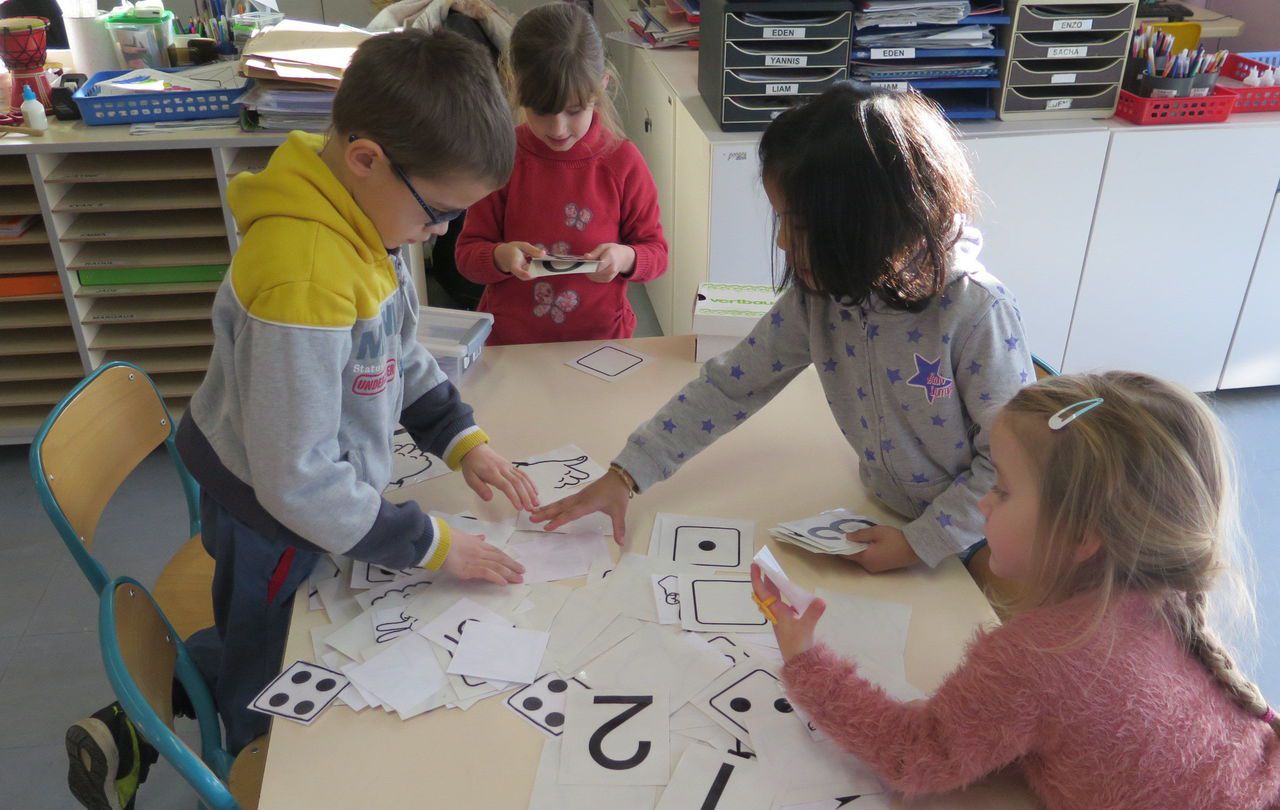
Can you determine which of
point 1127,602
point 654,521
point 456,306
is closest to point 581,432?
point 654,521

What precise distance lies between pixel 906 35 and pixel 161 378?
85.1 inches

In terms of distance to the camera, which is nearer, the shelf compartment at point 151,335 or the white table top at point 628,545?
the white table top at point 628,545

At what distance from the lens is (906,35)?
246 cm

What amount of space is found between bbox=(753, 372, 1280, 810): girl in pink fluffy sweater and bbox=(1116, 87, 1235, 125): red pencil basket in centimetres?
194

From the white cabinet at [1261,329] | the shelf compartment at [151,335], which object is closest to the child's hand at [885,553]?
the shelf compartment at [151,335]

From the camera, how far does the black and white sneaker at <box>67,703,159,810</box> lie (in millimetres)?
1296

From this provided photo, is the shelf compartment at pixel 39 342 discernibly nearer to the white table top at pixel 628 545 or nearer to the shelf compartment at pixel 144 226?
the shelf compartment at pixel 144 226

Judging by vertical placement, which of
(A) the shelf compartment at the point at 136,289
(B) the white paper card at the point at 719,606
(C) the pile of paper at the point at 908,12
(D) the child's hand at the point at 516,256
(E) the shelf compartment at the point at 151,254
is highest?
(C) the pile of paper at the point at 908,12

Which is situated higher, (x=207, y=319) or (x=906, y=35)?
(x=906, y=35)

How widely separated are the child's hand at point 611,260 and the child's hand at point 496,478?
565mm

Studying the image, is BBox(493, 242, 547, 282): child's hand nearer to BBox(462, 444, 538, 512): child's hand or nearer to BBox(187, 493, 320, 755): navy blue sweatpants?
BBox(462, 444, 538, 512): child's hand

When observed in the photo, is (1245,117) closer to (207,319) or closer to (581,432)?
(581,432)

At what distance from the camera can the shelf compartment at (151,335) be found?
2.64m

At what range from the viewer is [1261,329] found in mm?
2934
